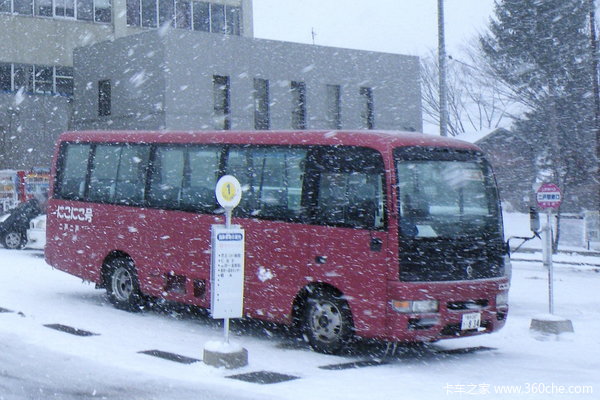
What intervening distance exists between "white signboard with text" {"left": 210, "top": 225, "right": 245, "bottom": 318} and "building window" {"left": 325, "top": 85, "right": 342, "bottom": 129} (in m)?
29.0

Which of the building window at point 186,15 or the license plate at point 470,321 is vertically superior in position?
the building window at point 186,15

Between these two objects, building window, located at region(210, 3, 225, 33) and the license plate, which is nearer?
the license plate

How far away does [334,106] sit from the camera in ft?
126

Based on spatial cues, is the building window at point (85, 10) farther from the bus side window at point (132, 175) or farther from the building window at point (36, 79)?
the bus side window at point (132, 175)

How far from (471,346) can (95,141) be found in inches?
272

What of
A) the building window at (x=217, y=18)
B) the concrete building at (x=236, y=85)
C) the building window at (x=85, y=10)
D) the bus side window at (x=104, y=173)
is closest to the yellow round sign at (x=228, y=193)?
the bus side window at (x=104, y=173)

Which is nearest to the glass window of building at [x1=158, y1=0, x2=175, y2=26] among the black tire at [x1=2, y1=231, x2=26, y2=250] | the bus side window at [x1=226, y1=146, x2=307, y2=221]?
the black tire at [x1=2, y1=231, x2=26, y2=250]

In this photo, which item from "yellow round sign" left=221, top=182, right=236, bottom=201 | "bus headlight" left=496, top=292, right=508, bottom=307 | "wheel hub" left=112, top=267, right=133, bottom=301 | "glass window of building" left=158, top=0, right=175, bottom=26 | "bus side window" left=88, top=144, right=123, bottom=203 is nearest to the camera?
"yellow round sign" left=221, top=182, right=236, bottom=201

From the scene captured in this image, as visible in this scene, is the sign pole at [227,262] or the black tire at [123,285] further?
the black tire at [123,285]

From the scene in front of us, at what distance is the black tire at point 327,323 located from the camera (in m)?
9.68

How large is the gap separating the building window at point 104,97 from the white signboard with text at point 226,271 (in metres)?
28.1

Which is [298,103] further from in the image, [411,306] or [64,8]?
[411,306]

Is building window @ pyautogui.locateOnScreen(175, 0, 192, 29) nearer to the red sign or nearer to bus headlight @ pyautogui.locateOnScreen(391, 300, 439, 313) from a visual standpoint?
the red sign

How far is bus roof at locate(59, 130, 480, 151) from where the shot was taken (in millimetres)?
9797
